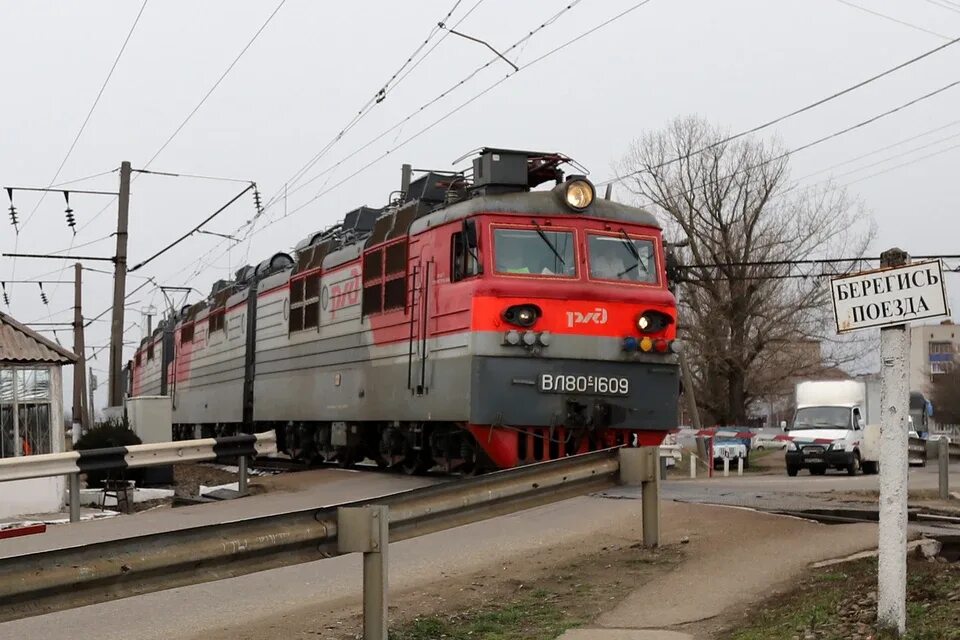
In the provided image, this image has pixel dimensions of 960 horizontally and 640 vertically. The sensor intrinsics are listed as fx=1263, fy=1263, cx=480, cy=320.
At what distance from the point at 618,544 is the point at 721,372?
39.6 metres

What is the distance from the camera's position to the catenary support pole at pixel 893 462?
6625 millimetres

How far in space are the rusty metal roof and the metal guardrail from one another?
35.9ft

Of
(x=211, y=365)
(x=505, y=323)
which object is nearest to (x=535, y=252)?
(x=505, y=323)

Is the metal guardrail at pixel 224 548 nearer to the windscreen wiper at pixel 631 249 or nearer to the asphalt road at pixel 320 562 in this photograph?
the asphalt road at pixel 320 562

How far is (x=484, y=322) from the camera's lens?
14.5m

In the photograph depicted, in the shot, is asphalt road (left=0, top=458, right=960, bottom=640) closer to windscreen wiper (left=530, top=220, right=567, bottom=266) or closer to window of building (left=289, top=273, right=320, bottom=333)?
windscreen wiper (left=530, top=220, right=567, bottom=266)

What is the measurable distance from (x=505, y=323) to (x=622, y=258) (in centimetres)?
201

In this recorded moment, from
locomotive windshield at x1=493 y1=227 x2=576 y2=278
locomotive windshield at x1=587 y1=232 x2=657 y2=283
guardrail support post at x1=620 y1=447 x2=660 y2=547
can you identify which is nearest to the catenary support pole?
guardrail support post at x1=620 y1=447 x2=660 y2=547

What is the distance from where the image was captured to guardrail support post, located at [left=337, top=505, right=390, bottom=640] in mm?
6340

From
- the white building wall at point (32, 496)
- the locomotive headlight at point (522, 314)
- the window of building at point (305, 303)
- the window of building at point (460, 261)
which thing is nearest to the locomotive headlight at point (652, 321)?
the locomotive headlight at point (522, 314)

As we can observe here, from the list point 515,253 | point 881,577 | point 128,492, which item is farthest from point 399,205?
point 881,577

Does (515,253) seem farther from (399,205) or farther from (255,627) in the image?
(255,627)

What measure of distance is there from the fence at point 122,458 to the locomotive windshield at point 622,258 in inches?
189

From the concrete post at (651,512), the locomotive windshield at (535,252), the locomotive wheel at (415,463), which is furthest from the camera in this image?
the locomotive wheel at (415,463)
